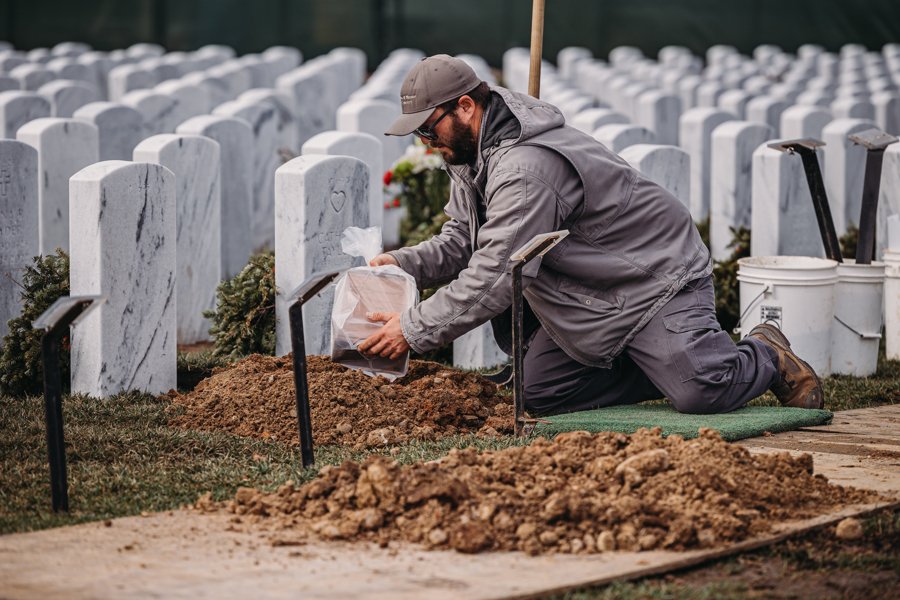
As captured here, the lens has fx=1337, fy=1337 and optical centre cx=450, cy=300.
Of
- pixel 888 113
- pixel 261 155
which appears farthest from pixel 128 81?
pixel 888 113

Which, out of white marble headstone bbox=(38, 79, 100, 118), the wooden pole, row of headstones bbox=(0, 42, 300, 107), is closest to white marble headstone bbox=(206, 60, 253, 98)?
row of headstones bbox=(0, 42, 300, 107)

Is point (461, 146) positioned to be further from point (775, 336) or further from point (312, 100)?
point (312, 100)

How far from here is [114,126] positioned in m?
8.88

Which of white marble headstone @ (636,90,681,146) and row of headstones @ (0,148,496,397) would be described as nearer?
row of headstones @ (0,148,496,397)

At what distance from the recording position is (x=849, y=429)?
16.4 ft

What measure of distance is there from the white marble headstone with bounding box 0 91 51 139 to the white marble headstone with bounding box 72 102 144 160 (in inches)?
20.0

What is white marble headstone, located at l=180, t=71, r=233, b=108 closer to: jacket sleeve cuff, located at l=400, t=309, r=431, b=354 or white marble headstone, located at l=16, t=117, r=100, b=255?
white marble headstone, located at l=16, t=117, r=100, b=255

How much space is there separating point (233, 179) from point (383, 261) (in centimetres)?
303

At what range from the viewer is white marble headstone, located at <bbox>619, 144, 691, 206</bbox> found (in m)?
6.77

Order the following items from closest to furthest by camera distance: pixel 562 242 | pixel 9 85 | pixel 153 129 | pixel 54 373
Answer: pixel 54 373, pixel 562 242, pixel 153 129, pixel 9 85

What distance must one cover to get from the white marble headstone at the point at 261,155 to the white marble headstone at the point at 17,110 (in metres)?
1.21

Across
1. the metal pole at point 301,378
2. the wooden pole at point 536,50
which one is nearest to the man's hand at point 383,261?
the metal pole at point 301,378

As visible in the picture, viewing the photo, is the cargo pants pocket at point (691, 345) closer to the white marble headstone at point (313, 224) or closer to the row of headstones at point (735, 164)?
the white marble headstone at point (313, 224)

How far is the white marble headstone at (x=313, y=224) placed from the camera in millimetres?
5711
